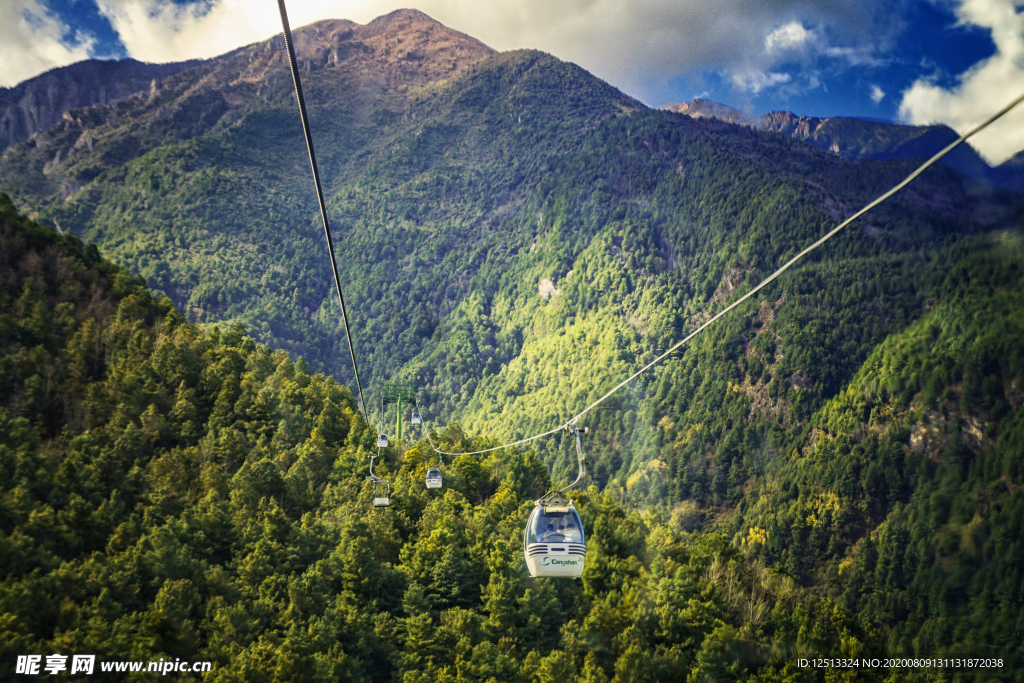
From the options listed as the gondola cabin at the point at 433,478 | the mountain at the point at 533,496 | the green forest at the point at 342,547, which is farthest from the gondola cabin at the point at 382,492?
the mountain at the point at 533,496

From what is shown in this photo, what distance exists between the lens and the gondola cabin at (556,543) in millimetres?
22906

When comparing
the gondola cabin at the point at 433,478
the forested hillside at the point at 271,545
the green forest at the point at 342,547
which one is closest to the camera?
the gondola cabin at the point at 433,478

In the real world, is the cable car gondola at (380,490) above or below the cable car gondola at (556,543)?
above

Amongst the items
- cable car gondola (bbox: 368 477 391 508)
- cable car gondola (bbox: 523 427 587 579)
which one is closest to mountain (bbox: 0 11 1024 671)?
cable car gondola (bbox: 368 477 391 508)

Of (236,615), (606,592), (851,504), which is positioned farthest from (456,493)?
(851,504)

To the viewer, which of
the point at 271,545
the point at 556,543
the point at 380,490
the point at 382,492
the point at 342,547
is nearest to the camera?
the point at 556,543

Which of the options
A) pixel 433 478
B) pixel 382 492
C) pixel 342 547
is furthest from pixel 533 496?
pixel 433 478

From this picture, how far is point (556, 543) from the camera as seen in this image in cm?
2292

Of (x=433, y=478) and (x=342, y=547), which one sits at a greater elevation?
(x=433, y=478)

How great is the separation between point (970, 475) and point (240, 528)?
144513mm

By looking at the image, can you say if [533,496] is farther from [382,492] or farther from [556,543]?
[556,543]

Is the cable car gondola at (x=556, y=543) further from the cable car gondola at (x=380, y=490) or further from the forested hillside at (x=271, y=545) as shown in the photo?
the forested hillside at (x=271, y=545)

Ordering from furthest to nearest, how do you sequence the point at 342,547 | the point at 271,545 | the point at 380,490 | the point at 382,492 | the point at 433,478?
the point at 380,490 < the point at 342,547 < the point at 382,492 < the point at 271,545 < the point at 433,478

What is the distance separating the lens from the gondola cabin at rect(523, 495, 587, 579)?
22906 mm
